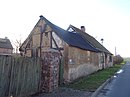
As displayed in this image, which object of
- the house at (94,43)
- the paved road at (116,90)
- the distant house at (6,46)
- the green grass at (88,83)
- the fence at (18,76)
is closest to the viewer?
the fence at (18,76)

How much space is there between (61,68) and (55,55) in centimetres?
301

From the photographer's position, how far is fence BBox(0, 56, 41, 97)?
923cm

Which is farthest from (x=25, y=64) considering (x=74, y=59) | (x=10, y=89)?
(x=74, y=59)

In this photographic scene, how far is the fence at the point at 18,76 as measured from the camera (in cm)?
923

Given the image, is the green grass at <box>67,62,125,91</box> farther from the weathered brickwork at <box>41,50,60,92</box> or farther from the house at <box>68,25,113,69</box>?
the house at <box>68,25,113,69</box>

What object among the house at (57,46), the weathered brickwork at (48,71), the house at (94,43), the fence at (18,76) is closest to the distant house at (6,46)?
the house at (94,43)

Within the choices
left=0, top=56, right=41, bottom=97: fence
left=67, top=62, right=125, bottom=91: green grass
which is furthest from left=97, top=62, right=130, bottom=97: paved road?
left=0, top=56, right=41, bottom=97: fence

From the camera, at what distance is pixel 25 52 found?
67.3ft

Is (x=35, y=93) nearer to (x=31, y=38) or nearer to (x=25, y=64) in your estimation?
(x=25, y=64)

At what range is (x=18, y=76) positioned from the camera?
10.2 meters

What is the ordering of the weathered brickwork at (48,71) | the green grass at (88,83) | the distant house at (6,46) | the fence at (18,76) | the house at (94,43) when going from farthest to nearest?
the distant house at (6,46) → the house at (94,43) → the green grass at (88,83) → the weathered brickwork at (48,71) → the fence at (18,76)

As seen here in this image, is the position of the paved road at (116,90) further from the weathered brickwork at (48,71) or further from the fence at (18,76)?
the fence at (18,76)

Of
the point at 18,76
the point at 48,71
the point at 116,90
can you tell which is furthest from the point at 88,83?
the point at 18,76

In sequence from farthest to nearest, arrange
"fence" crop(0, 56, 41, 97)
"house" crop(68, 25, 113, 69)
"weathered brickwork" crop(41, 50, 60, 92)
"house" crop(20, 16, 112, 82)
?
"house" crop(68, 25, 113, 69)
"house" crop(20, 16, 112, 82)
"weathered brickwork" crop(41, 50, 60, 92)
"fence" crop(0, 56, 41, 97)
